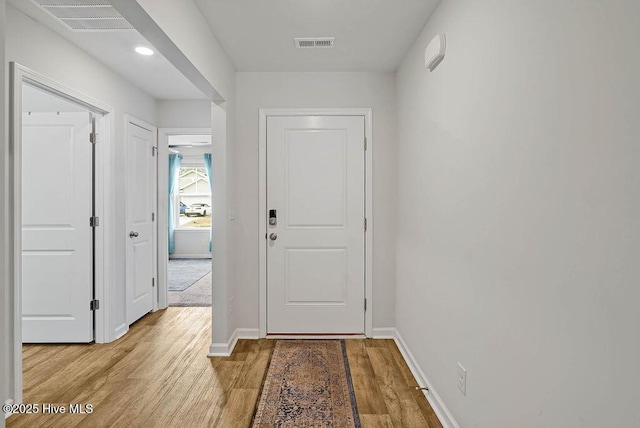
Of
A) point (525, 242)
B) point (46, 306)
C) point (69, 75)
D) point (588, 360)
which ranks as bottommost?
point (46, 306)

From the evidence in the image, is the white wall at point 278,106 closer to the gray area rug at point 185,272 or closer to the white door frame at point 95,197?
the white door frame at point 95,197

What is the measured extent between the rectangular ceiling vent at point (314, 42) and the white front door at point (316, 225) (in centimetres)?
67

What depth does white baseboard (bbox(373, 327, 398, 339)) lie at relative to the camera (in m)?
3.29

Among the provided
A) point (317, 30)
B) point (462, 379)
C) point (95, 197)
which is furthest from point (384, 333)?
point (95, 197)

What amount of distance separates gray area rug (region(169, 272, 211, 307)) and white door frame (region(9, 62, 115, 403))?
4.44ft

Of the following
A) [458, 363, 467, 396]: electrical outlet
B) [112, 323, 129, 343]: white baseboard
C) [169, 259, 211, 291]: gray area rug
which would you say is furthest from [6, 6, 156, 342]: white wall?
[458, 363, 467, 396]: electrical outlet

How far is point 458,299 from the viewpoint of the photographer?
6.18 ft

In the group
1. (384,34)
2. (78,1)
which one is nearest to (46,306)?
(78,1)

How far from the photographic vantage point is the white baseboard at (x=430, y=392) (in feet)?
6.40

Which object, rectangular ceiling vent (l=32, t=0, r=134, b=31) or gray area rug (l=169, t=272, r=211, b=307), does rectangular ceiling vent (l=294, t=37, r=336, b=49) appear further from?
gray area rug (l=169, t=272, r=211, b=307)

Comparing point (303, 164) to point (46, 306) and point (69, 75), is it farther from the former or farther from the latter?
point (46, 306)

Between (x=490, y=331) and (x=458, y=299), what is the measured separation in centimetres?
35

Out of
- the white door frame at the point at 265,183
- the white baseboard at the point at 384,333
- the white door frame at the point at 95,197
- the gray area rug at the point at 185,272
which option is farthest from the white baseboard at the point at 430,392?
the gray area rug at the point at 185,272

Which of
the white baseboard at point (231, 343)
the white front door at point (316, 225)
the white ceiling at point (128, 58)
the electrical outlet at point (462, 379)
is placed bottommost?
the white baseboard at point (231, 343)
